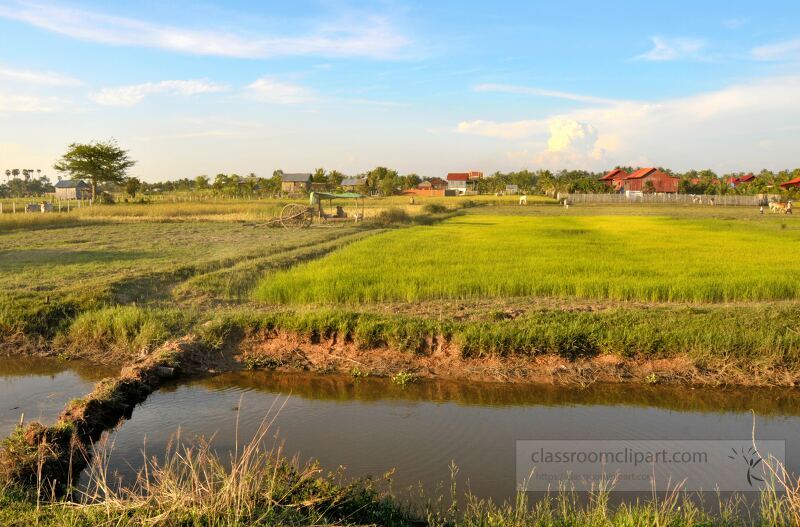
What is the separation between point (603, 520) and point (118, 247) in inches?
641

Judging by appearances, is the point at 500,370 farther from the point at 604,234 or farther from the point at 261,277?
the point at 604,234

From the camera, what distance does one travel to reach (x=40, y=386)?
6.58m

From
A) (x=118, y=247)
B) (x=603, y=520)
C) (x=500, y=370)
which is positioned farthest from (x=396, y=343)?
(x=118, y=247)

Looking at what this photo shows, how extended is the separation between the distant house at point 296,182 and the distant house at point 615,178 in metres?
41.7

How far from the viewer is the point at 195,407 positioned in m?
5.90

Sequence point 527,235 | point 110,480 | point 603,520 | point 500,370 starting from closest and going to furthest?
point 603,520 → point 110,480 → point 500,370 → point 527,235

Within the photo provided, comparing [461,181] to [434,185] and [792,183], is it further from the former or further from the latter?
[792,183]

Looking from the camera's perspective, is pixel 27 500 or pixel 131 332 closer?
pixel 27 500

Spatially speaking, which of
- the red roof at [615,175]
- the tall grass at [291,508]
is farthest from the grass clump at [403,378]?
the red roof at [615,175]

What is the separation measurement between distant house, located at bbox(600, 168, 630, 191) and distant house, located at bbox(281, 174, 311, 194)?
41.7m

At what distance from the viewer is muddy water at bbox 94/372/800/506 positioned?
4.76 metres

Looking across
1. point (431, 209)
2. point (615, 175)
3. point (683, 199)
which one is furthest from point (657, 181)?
point (431, 209)

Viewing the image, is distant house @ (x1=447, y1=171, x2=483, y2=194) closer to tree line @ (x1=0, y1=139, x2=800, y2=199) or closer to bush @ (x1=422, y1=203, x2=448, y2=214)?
tree line @ (x1=0, y1=139, x2=800, y2=199)

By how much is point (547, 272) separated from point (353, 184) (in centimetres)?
7804
